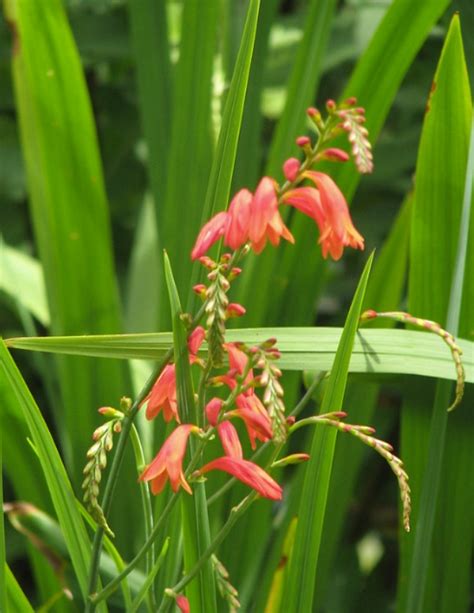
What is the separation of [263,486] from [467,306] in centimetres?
29

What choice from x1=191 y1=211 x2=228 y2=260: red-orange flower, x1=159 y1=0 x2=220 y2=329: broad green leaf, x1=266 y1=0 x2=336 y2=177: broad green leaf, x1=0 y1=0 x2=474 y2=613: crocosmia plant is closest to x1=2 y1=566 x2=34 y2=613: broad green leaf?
x1=0 y1=0 x2=474 y2=613: crocosmia plant

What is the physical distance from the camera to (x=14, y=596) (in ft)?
1.71

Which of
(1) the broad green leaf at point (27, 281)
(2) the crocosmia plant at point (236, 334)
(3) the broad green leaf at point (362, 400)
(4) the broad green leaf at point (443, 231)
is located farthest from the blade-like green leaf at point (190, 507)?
(1) the broad green leaf at point (27, 281)

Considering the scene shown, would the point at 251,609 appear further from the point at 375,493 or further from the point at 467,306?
the point at 375,493

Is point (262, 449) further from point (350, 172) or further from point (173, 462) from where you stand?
point (350, 172)

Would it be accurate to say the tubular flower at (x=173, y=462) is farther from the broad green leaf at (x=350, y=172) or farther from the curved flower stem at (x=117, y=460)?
the broad green leaf at (x=350, y=172)

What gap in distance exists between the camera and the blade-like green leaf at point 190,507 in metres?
0.42

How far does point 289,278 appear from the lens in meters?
0.83

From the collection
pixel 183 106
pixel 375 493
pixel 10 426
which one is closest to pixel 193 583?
pixel 10 426

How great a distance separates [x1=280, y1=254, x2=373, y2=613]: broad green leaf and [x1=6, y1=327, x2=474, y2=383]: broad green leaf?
49 mm

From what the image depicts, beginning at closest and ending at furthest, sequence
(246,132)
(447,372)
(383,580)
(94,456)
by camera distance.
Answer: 1. (94,456)
2. (447,372)
3. (246,132)
4. (383,580)

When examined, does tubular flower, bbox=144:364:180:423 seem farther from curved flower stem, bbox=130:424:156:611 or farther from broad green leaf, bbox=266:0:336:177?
broad green leaf, bbox=266:0:336:177

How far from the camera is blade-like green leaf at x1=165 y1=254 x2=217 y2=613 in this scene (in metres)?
0.42

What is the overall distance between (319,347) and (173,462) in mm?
164
